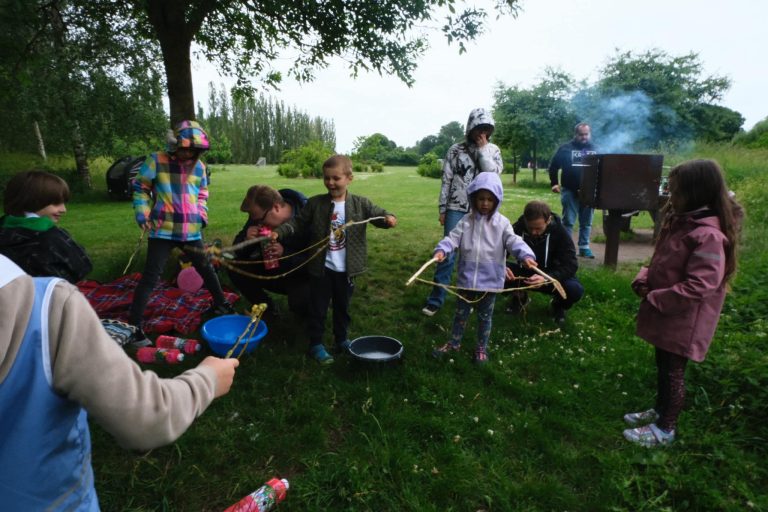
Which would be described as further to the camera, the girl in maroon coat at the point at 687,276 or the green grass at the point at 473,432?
the girl in maroon coat at the point at 687,276

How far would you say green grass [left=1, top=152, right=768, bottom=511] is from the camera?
7.93 feet

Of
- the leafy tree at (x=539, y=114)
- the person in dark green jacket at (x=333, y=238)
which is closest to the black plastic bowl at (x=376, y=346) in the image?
the person in dark green jacket at (x=333, y=238)

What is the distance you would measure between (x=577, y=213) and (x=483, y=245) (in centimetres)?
452

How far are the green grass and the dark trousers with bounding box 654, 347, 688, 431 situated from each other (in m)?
0.17

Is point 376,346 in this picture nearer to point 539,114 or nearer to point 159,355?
point 159,355

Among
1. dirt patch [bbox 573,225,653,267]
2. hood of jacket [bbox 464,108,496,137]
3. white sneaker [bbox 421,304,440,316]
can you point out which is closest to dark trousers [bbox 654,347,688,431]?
white sneaker [bbox 421,304,440,316]

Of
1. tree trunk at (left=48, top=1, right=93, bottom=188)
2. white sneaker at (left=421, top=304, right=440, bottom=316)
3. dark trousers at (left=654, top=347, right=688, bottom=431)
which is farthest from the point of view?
tree trunk at (left=48, top=1, right=93, bottom=188)

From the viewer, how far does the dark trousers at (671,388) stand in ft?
9.18

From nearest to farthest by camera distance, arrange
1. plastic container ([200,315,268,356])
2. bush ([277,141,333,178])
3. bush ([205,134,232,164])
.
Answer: plastic container ([200,315,268,356]) < bush ([277,141,333,178]) < bush ([205,134,232,164])

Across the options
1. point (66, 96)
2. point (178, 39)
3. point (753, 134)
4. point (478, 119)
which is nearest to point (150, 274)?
point (178, 39)

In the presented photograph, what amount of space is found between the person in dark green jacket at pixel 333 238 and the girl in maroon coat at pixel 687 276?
79.7 inches

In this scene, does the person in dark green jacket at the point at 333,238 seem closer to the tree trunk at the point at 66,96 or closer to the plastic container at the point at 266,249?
the plastic container at the point at 266,249

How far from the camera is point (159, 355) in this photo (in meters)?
3.69

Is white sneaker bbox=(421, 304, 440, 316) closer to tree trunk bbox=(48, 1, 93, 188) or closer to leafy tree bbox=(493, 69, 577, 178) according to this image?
tree trunk bbox=(48, 1, 93, 188)
